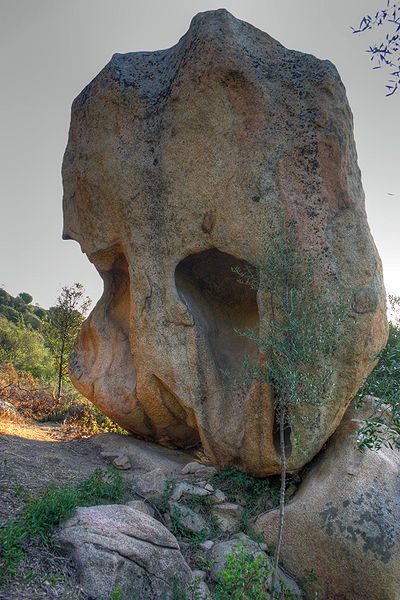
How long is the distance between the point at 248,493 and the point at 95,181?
6652 mm

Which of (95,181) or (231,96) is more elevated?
(231,96)

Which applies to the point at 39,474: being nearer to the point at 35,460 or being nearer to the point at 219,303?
the point at 35,460

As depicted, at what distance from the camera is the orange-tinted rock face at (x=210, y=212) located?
24.7 ft

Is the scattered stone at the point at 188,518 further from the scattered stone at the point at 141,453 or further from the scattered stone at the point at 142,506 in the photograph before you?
the scattered stone at the point at 141,453

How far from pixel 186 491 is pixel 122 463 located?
5.56 feet

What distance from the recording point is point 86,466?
8500 millimetres

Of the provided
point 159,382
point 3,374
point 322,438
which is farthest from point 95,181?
point 3,374

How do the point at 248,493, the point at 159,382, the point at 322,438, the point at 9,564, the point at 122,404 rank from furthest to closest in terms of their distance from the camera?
the point at 122,404 < the point at 159,382 < the point at 248,493 < the point at 322,438 < the point at 9,564

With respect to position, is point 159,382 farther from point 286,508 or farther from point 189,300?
point 286,508

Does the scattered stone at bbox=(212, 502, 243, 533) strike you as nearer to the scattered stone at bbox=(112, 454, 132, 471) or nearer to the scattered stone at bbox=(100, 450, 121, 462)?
the scattered stone at bbox=(112, 454, 132, 471)

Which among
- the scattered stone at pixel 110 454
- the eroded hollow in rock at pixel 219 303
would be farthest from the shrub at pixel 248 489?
the scattered stone at pixel 110 454

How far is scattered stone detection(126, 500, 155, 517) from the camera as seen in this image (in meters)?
6.75

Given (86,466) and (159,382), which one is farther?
(159,382)

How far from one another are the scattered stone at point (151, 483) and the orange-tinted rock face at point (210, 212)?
112cm
